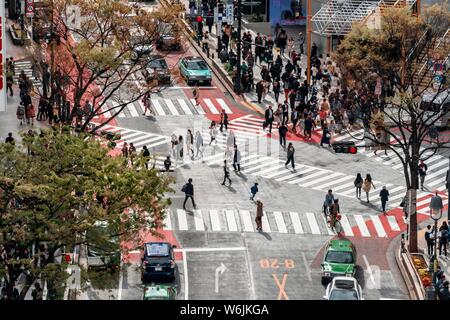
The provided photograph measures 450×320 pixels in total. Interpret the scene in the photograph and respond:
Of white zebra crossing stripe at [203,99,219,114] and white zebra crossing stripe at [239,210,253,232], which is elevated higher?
white zebra crossing stripe at [203,99,219,114]

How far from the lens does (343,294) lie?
4806 centimetres

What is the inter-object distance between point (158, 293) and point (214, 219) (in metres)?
12.6

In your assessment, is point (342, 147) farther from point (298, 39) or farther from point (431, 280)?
point (298, 39)

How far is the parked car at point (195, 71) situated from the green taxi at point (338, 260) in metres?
31.7

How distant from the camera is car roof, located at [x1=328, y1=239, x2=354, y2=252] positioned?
52.9m

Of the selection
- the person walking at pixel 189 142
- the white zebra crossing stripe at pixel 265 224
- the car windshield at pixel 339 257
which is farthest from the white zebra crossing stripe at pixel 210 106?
the car windshield at pixel 339 257

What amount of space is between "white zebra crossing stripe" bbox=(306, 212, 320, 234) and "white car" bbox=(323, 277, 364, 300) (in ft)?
28.4

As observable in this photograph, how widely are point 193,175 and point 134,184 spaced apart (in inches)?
905

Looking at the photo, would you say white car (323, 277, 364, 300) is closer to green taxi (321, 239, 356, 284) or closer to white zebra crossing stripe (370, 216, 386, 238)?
green taxi (321, 239, 356, 284)

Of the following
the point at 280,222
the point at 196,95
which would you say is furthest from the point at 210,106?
the point at 280,222

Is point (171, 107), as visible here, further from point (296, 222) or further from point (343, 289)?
point (343, 289)

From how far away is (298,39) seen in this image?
9350cm

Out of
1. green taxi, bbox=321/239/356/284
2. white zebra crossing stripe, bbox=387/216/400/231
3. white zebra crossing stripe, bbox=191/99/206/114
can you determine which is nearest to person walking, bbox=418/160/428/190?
white zebra crossing stripe, bbox=387/216/400/231
